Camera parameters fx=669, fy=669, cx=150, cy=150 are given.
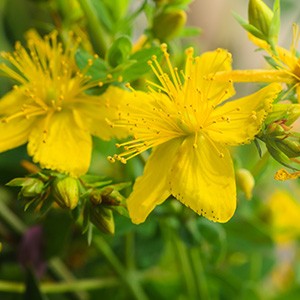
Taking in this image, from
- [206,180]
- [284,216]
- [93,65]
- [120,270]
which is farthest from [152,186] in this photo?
[284,216]

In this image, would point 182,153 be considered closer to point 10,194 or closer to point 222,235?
point 222,235

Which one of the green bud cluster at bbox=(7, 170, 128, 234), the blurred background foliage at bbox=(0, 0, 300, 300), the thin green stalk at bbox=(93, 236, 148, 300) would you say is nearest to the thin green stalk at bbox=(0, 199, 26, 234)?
the blurred background foliage at bbox=(0, 0, 300, 300)

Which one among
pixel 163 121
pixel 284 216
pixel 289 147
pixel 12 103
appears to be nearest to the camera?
pixel 289 147

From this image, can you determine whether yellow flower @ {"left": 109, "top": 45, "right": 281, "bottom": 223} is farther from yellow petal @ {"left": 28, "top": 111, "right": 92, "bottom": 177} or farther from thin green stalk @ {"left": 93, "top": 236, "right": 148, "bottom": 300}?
thin green stalk @ {"left": 93, "top": 236, "right": 148, "bottom": 300}

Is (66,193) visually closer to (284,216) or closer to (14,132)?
(14,132)

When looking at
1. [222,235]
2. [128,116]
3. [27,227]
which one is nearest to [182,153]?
[128,116]

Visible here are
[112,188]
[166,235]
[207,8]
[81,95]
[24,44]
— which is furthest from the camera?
[207,8]

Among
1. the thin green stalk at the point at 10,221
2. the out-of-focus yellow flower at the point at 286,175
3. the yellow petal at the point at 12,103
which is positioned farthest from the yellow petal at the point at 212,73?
the thin green stalk at the point at 10,221
